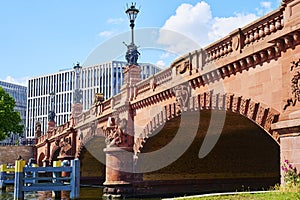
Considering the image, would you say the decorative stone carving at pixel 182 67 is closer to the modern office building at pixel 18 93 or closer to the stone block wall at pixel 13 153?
the stone block wall at pixel 13 153

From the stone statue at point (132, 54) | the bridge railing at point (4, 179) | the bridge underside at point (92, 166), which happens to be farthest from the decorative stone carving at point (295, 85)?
the bridge underside at point (92, 166)

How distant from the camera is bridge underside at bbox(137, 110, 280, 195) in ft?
86.9

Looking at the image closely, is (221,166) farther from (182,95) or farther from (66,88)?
(66,88)

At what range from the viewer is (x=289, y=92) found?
529 inches

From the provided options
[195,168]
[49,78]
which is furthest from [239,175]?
[49,78]

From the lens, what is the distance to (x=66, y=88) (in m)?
123

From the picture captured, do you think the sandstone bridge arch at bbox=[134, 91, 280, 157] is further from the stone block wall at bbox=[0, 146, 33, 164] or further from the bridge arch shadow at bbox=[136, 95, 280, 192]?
the stone block wall at bbox=[0, 146, 33, 164]

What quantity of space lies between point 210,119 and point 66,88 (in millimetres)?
103470

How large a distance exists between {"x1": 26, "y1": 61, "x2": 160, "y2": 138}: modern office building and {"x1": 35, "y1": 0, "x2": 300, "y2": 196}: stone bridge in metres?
70.9

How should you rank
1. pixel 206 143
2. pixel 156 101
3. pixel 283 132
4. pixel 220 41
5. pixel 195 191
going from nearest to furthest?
pixel 283 132 → pixel 220 41 → pixel 156 101 → pixel 206 143 → pixel 195 191

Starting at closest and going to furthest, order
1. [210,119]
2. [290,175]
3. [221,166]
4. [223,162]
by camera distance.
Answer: [290,175]
[210,119]
[223,162]
[221,166]

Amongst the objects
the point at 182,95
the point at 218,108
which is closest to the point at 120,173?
the point at 182,95

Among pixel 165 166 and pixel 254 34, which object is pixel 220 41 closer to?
pixel 254 34

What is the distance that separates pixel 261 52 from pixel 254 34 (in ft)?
3.15
